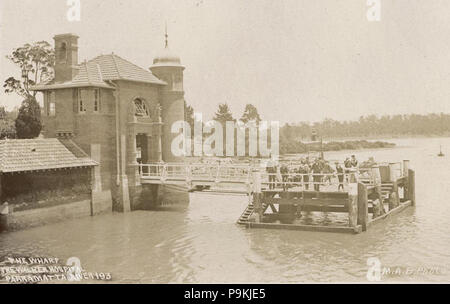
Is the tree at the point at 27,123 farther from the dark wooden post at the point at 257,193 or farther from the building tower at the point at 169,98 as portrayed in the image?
the dark wooden post at the point at 257,193

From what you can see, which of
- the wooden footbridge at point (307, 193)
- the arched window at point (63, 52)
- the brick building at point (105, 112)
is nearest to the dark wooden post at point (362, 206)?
the wooden footbridge at point (307, 193)

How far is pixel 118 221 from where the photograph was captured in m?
Answer: 29.1

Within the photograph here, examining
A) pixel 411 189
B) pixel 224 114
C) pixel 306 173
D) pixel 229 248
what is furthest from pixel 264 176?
pixel 224 114

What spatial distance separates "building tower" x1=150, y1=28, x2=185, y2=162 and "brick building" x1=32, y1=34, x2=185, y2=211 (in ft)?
2.91

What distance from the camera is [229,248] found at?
22.6m

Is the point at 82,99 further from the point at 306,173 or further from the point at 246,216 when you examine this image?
the point at 306,173

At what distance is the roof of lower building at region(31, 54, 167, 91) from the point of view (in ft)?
100

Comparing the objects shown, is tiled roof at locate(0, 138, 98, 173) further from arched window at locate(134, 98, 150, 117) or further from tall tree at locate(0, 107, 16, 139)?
tall tree at locate(0, 107, 16, 139)

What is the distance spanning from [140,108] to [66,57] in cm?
560

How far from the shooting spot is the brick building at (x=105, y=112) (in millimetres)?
30547

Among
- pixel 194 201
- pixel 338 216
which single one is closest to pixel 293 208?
pixel 338 216

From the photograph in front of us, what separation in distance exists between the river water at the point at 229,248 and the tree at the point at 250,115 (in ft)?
187

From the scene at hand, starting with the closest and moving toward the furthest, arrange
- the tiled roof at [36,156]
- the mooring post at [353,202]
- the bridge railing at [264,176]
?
the mooring post at [353,202] < the bridge railing at [264,176] < the tiled roof at [36,156]
